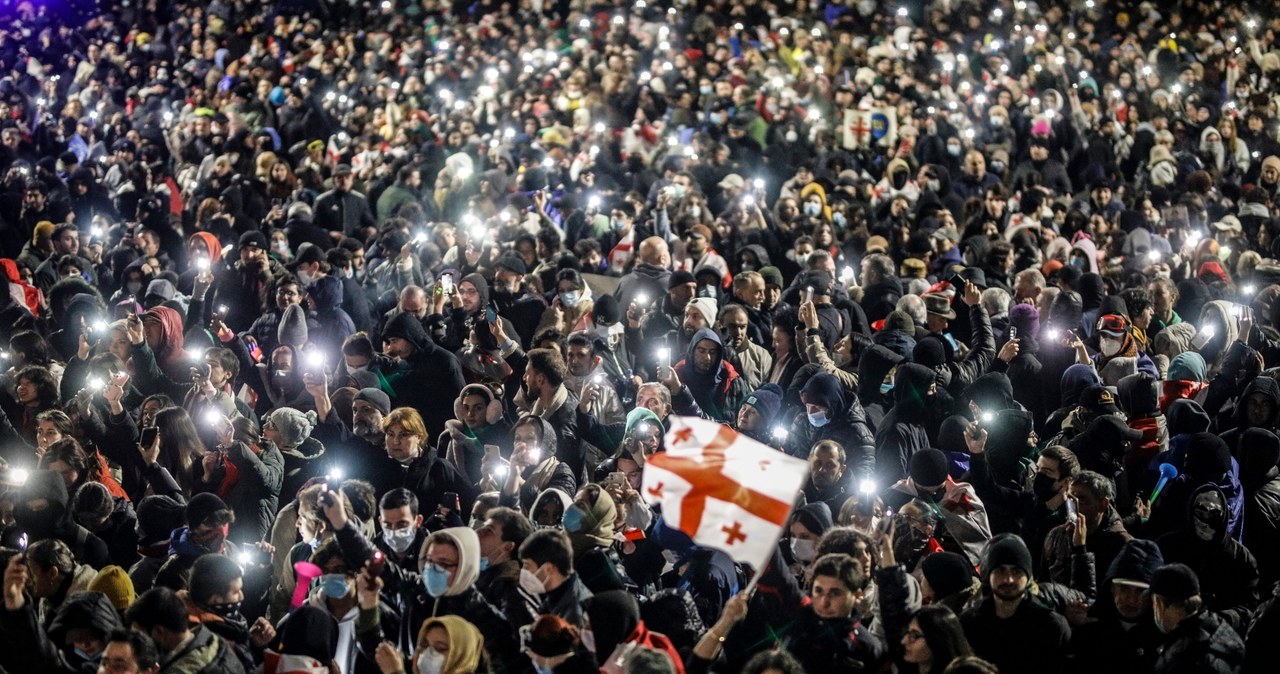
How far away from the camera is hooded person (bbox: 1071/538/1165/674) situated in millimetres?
5621

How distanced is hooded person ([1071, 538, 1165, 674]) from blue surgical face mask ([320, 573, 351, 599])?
2972 millimetres

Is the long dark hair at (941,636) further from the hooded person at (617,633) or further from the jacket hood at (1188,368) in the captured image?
the jacket hood at (1188,368)

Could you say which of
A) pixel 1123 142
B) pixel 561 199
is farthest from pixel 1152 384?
pixel 1123 142

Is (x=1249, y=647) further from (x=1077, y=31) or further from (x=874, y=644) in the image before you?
(x=1077, y=31)

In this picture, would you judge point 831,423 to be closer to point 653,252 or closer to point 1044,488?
point 1044,488

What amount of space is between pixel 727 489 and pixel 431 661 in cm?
130

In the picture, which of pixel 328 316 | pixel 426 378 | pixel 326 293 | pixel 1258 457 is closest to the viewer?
pixel 1258 457

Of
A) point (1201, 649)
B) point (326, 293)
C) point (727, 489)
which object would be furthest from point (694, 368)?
point (1201, 649)

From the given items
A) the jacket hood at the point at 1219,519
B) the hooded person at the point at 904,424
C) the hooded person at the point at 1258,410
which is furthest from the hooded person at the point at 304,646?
the hooded person at the point at 1258,410

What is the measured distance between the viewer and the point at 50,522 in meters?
6.79

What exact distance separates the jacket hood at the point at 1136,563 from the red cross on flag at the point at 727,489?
1.56m

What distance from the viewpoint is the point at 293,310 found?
923 centimetres

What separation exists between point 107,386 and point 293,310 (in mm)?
1507

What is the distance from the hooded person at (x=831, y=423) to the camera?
7625 millimetres
